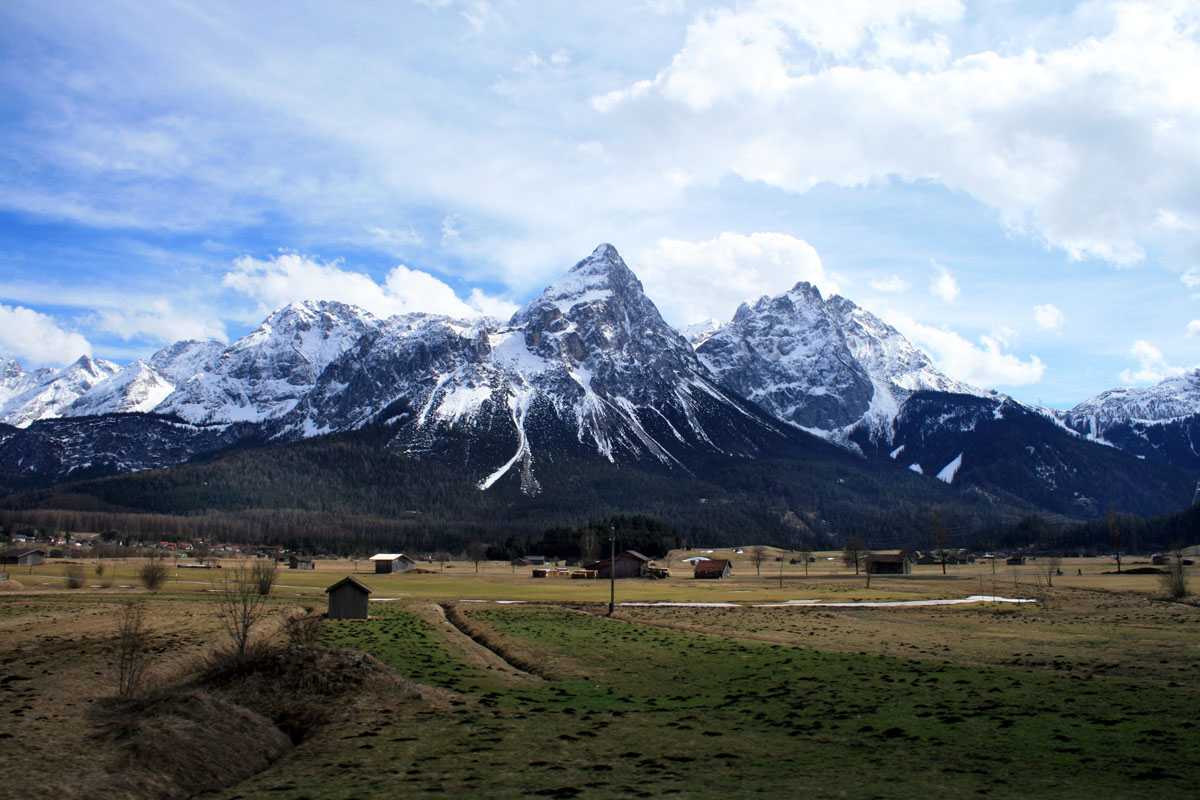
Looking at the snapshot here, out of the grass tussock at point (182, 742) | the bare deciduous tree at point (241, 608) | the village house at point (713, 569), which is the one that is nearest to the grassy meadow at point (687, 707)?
the grass tussock at point (182, 742)

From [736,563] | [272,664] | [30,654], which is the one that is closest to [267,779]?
[272,664]

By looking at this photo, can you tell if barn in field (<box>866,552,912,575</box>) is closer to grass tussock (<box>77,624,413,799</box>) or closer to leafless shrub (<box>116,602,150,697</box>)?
grass tussock (<box>77,624,413,799</box>)

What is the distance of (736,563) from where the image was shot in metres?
183

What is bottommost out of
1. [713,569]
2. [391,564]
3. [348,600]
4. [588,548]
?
[713,569]

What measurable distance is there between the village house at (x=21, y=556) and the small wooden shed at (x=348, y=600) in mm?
95123

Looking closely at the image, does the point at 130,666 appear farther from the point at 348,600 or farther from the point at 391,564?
the point at 391,564

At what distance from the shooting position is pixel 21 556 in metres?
124

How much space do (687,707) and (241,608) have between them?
45.3m

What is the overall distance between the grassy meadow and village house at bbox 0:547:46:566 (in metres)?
79.6

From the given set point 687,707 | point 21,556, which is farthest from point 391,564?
point 687,707

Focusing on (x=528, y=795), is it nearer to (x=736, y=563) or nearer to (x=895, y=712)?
(x=895, y=712)

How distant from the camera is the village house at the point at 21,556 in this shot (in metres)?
122

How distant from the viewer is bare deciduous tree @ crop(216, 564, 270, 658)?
34.1 m

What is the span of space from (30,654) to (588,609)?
42.9 m
